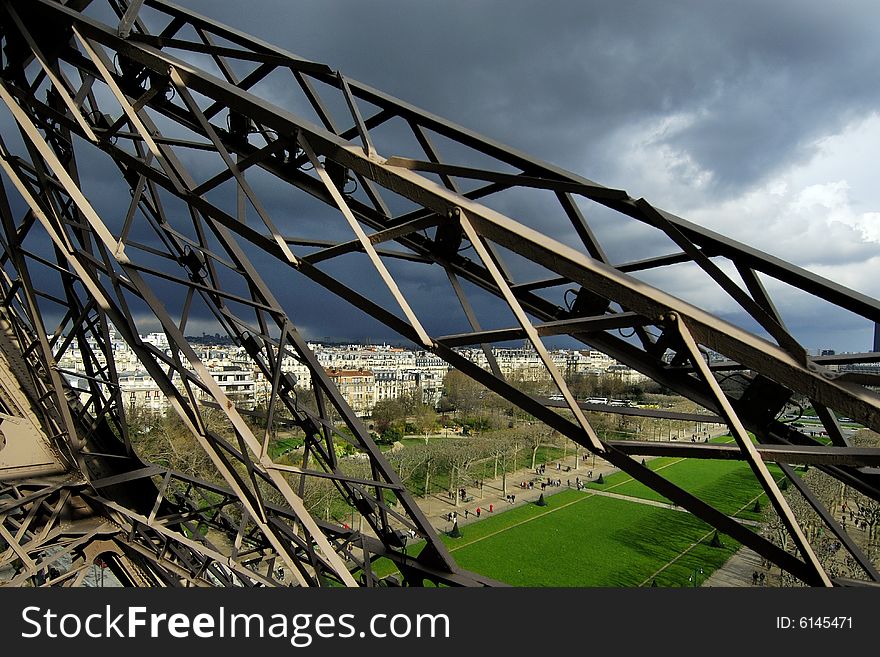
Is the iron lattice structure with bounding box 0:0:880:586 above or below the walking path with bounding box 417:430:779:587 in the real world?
above

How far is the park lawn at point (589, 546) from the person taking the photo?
17.9m

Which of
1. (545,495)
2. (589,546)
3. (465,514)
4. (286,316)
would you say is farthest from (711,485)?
(286,316)

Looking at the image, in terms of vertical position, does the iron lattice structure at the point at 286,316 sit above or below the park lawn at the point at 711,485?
above

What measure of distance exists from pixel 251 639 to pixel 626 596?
1943mm

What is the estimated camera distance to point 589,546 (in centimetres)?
2062

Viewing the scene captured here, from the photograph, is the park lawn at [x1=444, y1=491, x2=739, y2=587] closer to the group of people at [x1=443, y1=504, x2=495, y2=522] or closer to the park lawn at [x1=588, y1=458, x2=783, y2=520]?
the group of people at [x1=443, y1=504, x2=495, y2=522]

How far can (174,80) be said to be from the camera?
3.06m

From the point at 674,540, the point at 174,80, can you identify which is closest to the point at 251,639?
the point at 174,80

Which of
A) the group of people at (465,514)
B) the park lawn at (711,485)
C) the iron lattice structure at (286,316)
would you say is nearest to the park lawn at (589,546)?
the group of people at (465,514)

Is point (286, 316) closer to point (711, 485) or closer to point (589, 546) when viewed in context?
point (589, 546)

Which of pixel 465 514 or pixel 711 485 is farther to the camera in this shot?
pixel 711 485

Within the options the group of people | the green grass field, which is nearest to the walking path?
the group of people

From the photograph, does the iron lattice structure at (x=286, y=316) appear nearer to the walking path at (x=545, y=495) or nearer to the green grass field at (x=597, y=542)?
the green grass field at (x=597, y=542)

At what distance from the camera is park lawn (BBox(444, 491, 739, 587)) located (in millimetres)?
17891
